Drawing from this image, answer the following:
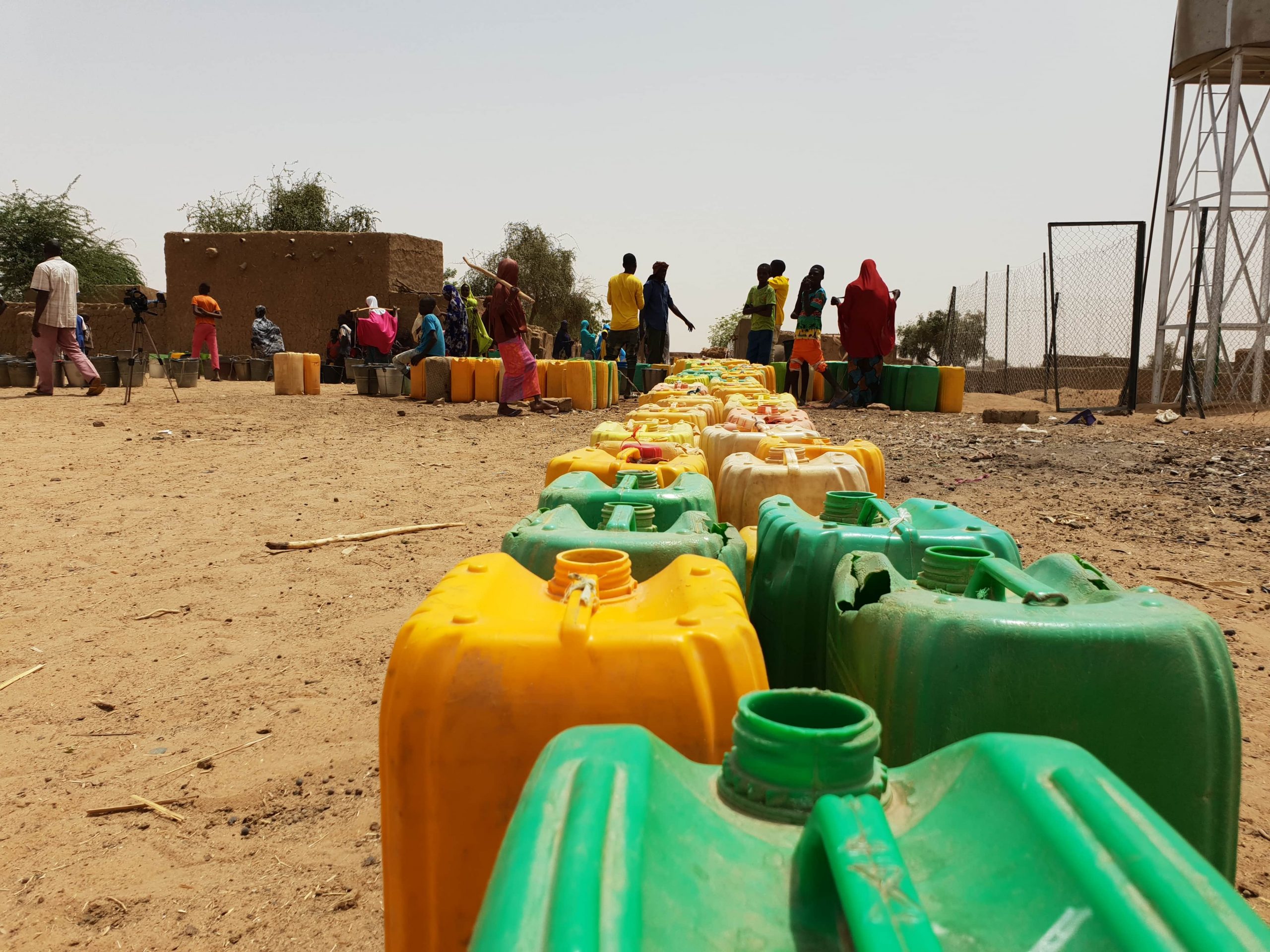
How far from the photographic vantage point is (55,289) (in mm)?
10805

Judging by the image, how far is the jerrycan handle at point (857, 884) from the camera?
709 mm

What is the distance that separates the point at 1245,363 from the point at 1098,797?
15.3 meters

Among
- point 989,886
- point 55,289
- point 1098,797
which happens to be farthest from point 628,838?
point 55,289

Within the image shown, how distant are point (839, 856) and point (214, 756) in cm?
238

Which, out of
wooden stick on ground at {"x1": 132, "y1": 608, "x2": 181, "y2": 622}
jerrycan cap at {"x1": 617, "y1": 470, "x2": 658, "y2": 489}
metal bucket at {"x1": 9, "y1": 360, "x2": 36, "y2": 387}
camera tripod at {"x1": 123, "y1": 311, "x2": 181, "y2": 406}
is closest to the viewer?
jerrycan cap at {"x1": 617, "y1": 470, "x2": 658, "y2": 489}

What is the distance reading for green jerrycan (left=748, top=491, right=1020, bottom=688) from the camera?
201cm

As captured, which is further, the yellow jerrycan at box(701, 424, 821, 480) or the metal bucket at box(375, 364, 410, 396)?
the metal bucket at box(375, 364, 410, 396)

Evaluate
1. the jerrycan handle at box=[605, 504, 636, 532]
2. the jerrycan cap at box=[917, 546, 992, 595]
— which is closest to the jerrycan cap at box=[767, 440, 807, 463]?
the jerrycan handle at box=[605, 504, 636, 532]

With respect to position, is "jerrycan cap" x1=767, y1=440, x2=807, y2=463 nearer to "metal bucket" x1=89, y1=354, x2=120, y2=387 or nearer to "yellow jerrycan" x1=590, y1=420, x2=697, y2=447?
"yellow jerrycan" x1=590, y1=420, x2=697, y2=447

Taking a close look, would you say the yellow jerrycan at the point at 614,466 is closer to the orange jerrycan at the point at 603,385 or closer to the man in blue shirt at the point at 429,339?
the orange jerrycan at the point at 603,385

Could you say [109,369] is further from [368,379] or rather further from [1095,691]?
[1095,691]

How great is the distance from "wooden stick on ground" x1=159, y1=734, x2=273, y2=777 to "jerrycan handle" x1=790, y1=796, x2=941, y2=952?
2.26 metres

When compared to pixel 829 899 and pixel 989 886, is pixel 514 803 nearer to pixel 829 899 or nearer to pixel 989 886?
pixel 829 899

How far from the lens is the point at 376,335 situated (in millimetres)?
14859
